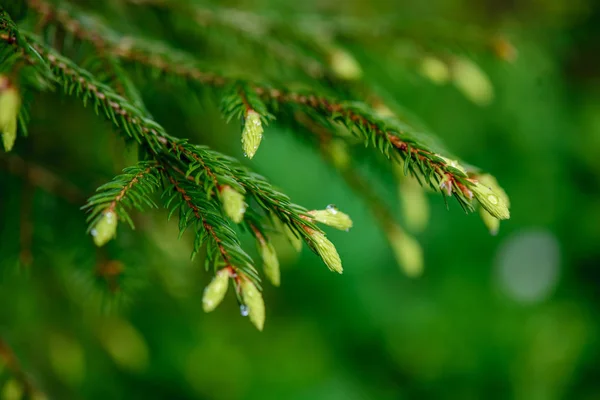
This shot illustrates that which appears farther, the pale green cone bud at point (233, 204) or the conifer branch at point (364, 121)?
the conifer branch at point (364, 121)

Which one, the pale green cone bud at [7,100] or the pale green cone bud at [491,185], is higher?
the pale green cone bud at [491,185]

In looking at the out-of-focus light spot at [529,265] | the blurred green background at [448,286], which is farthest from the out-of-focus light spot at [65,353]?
the out-of-focus light spot at [529,265]

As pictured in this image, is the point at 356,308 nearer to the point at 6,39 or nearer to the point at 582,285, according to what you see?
the point at 582,285

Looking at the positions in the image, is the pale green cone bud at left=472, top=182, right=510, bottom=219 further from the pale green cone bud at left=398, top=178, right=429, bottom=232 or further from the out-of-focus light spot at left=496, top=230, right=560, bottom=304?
the out-of-focus light spot at left=496, top=230, right=560, bottom=304

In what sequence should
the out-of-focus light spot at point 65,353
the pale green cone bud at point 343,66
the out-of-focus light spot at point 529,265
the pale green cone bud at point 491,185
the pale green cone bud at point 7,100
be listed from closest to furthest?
the pale green cone bud at point 7,100 → the pale green cone bud at point 491,185 → the pale green cone bud at point 343,66 → the out-of-focus light spot at point 65,353 → the out-of-focus light spot at point 529,265

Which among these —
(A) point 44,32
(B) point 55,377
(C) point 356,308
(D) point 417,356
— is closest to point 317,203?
(C) point 356,308

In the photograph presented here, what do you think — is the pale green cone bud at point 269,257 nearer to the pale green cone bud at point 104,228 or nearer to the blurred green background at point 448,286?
the pale green cone bud at point 104,228

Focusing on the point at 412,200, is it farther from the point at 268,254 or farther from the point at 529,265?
the point at 529,265
